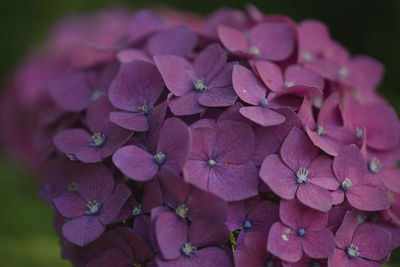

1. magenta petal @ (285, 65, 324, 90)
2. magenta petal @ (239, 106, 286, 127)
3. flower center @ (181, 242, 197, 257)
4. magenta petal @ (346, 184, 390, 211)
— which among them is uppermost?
magenta petal @ (239, 106, 286, 127)

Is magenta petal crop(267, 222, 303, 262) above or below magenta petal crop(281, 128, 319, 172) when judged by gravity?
below

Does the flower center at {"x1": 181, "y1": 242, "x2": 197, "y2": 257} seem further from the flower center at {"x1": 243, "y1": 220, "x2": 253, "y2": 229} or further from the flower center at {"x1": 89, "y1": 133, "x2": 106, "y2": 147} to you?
the flower center at {"x1": 89, "y1": 133, "x2": 106, "y2": 147}

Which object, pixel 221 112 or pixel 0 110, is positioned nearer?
pixel 221 112

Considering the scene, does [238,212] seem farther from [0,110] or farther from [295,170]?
[0,110]

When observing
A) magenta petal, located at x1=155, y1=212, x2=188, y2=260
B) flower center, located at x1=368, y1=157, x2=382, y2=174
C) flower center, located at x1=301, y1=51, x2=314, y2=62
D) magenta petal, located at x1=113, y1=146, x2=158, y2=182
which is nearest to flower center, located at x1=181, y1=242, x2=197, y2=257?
magenta petal, located at x1=155, y1=212, x2=188, y2=260

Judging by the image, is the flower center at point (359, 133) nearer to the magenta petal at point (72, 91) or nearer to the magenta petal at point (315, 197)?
the magenta petal at point (315, 197)

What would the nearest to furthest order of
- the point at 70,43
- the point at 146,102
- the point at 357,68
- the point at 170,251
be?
the point at 170,251, the point at 146,102, the point at 357,68, the point at 70,43

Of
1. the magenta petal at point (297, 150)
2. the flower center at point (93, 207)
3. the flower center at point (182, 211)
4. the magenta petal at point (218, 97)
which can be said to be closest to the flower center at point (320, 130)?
the magenta petal at point (297, 150)

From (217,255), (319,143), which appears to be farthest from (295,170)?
(217,255)
